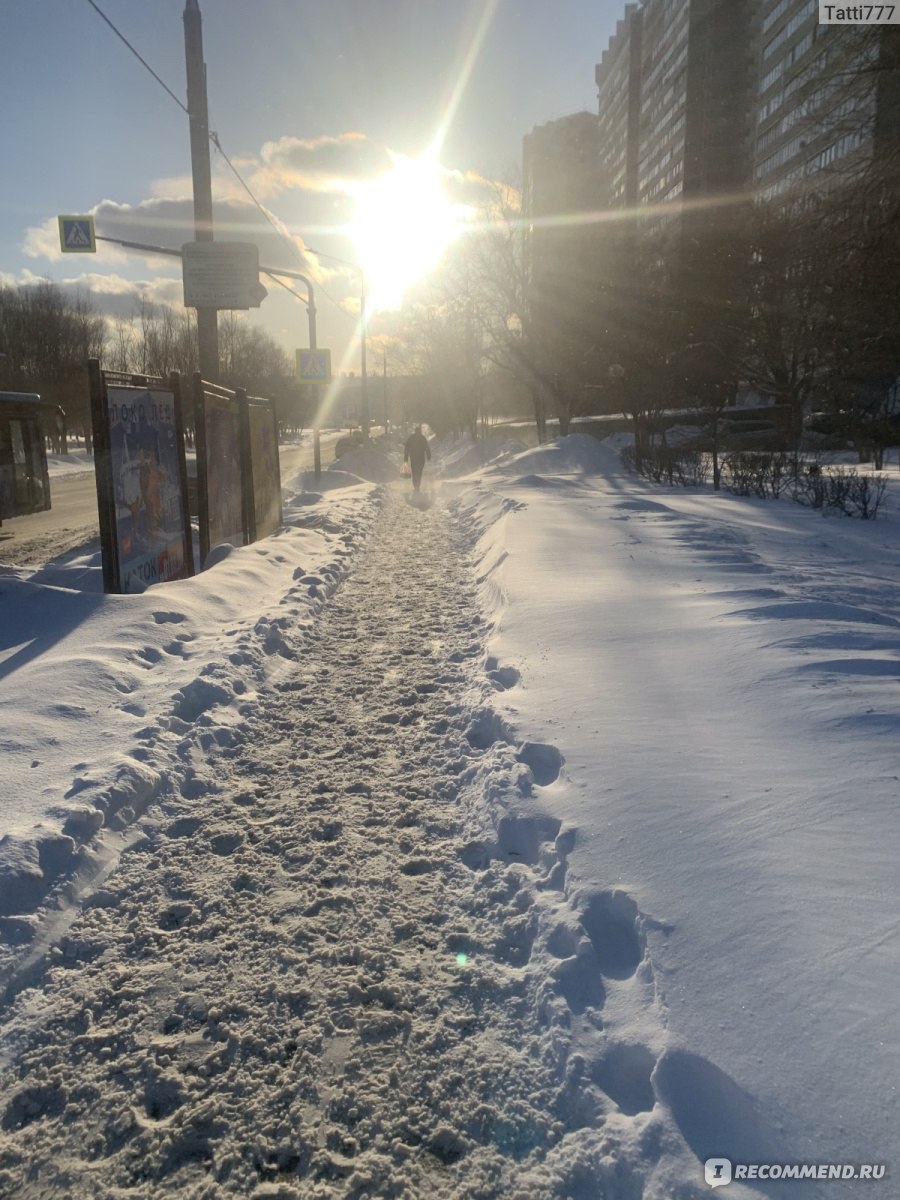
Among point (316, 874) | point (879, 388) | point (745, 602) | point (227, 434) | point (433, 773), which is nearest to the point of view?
point (316, 874)

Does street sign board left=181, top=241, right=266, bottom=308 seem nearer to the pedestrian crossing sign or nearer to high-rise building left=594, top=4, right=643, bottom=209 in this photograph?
Result: the pedestrian crossing sign

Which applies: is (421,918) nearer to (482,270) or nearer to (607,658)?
(607,658)

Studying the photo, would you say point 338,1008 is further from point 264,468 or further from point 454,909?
point 264,468

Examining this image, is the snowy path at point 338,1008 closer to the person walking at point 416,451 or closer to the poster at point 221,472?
the poster at point 221,472

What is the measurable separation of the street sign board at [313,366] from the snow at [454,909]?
15284 millimetres

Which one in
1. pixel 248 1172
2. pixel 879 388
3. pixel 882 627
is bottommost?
pixel 248 1172

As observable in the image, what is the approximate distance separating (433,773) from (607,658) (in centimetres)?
186

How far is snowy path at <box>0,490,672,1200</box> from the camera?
194 centimetres


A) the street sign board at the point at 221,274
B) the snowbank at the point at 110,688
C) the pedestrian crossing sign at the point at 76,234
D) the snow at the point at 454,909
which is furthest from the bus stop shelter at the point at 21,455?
the snow at the point at 454,909

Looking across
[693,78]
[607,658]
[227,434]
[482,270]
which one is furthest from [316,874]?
[693,78]

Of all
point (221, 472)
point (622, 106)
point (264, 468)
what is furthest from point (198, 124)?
point (622, 106)

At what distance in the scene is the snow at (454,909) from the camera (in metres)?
1.95

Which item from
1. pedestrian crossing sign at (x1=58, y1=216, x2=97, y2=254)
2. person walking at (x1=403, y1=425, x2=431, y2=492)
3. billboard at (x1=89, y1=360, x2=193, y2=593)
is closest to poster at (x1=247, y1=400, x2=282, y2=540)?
billboard at (x1=89, y1=360, x2=193, y2=593)

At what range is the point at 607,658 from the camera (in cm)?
544
